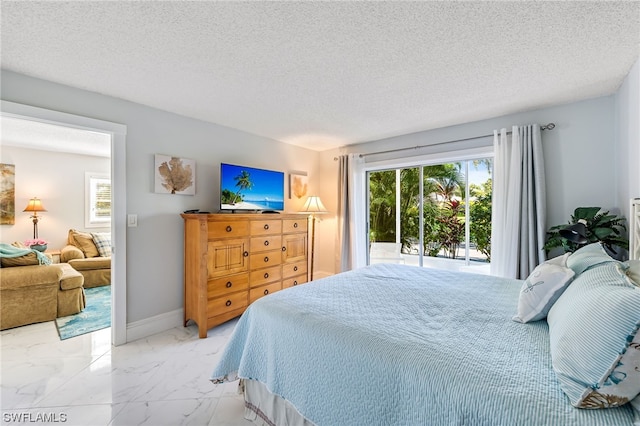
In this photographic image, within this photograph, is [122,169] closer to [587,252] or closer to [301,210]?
[301,210]

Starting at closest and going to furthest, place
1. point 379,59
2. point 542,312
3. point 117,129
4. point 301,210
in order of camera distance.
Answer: point 542,312 < point 379,59 < point 117,129 < point 301,210

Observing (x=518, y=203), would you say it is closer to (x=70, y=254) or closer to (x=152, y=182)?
(x=152, y=182)

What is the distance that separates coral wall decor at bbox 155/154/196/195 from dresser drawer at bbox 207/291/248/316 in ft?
4.03

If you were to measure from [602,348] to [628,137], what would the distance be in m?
2.29

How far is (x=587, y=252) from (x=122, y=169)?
360 cm

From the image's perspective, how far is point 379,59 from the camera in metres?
1.91

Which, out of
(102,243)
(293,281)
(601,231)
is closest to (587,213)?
(601,231)

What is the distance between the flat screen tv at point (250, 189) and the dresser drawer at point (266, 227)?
0.34m

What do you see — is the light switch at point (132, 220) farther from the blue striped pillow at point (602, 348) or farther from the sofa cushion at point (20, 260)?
the blue striped pillow at point (602, 348)

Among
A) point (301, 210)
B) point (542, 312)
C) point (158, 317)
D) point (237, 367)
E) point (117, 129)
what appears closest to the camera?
point (542, 312)

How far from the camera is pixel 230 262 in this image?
2947mm

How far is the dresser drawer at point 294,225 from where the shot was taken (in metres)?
3.59

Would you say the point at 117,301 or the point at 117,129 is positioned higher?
the point at 117,129

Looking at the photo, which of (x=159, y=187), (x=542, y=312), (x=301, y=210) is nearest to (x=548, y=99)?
(x=542, y=312)
